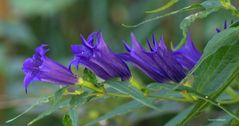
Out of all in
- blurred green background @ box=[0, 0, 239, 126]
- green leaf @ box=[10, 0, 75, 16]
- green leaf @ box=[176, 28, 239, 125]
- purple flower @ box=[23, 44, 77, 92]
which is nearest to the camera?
green leaf @ box=[176, 28, 239, 125]

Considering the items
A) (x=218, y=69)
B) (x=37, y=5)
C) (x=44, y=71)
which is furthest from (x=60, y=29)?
(x=218, y=69)

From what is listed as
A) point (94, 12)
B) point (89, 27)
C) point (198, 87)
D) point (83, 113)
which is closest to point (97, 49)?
point (198, 87)

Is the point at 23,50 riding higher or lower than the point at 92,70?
higher

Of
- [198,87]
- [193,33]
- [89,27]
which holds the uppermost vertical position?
[89,27]

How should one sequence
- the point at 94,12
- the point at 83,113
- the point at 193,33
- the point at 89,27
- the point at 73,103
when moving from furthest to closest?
the point at 89,27, the point at 94,12, the point at 193,33, the point at 83,113, the point at 73,103

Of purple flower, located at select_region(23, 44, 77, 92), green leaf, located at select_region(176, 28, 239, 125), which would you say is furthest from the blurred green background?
green leaf, located at select_region(176, 28, 239, 125)

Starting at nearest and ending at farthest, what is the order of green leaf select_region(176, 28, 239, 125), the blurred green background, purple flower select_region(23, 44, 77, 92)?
green leaf select_region(176, 28, 239, 125), purple flower select_region(23, 44, 77, 92), the blurred green background

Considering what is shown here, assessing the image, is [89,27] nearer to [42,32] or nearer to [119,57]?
[42,32]

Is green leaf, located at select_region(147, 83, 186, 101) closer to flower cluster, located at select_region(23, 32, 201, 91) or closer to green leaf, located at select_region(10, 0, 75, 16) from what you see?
flower cluster, located at select_region(23, 32, 201, 91)
